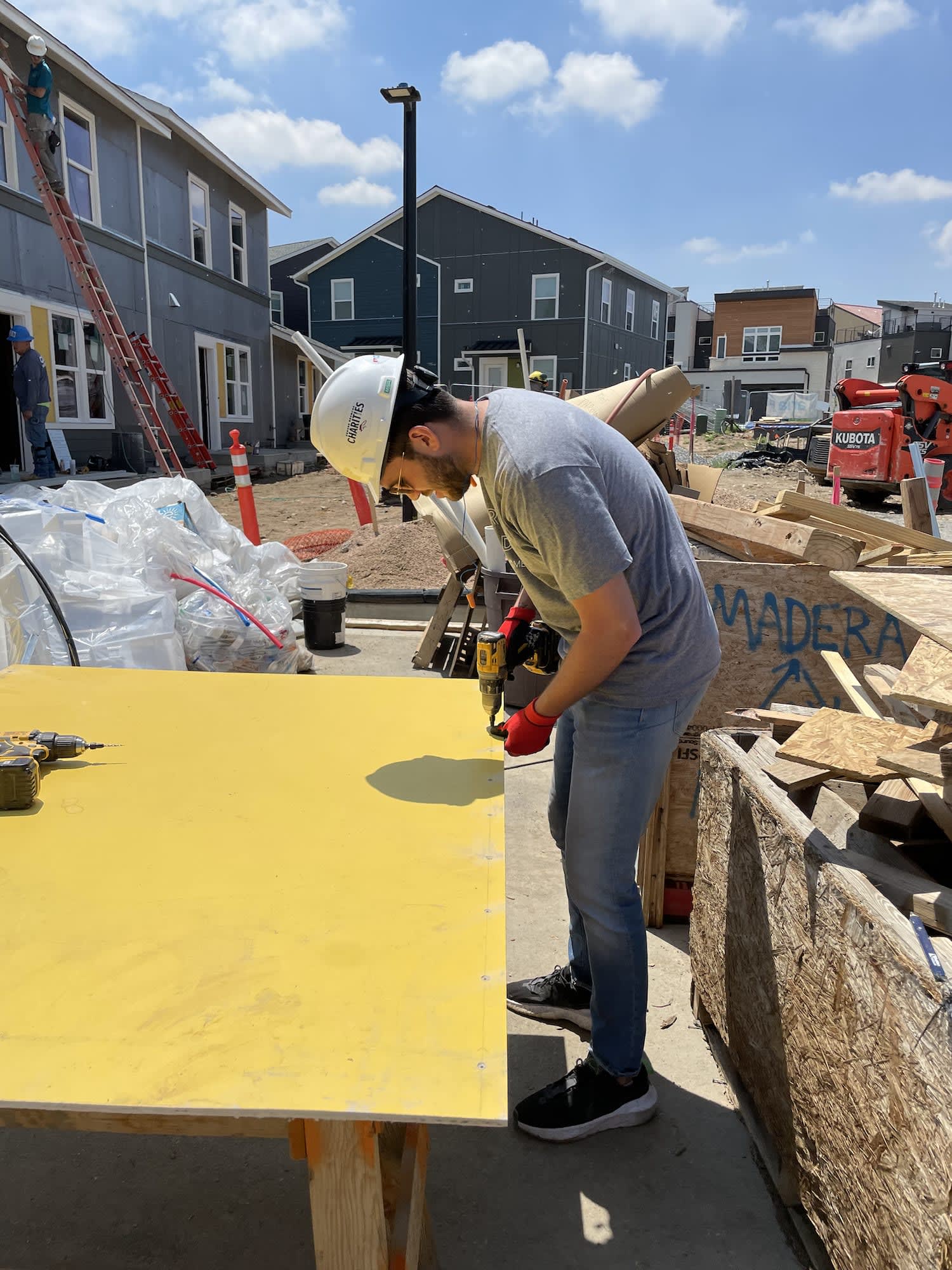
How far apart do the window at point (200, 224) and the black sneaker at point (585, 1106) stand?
19916 mm

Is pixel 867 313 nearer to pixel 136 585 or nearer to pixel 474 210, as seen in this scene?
pixel 474 210

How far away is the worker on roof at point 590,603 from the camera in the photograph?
1935mm

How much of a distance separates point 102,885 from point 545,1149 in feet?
4.57

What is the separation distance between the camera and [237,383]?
21.4 meters

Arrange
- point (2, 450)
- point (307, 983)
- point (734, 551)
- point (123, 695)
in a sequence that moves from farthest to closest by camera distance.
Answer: point (2, 450) → point (734, 551) → point (123, 695) → point (307, 983)

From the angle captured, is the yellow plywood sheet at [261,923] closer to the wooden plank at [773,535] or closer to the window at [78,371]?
the wooden plank at [773,535]

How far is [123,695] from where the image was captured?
10.0 feet

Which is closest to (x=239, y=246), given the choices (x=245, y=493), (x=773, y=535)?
(x=245, y=493)

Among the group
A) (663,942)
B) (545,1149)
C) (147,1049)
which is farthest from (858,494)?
(147,1049)

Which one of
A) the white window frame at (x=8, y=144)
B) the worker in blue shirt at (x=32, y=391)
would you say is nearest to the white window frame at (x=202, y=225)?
the white window frame at (x=8, y=144)

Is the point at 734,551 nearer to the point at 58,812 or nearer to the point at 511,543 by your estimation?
the point at 511,543

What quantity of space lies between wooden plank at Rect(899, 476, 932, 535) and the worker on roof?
10.9 ft

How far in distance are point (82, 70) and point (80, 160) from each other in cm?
138

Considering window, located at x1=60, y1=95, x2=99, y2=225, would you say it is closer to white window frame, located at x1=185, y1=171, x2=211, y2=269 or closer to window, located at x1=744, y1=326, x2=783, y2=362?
white window frame, located at x1=185, y1=171, x2=211, y2=269
